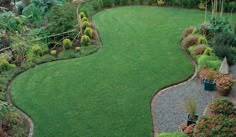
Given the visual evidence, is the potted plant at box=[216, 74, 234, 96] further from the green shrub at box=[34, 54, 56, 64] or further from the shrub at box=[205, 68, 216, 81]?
the green shrub at box=[34, 54, 56, 64]

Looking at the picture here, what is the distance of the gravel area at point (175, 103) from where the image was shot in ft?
27.2

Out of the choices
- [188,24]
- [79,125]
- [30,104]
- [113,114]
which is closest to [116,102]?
[113,114]

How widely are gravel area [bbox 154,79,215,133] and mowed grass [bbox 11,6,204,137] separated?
30 centimetres

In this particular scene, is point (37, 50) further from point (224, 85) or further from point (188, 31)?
point (224, 85)

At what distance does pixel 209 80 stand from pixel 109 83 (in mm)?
2927

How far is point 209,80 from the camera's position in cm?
974

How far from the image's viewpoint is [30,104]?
30.5 ft

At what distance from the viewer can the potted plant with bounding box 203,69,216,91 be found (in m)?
9.64

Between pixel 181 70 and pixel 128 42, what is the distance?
2962mm

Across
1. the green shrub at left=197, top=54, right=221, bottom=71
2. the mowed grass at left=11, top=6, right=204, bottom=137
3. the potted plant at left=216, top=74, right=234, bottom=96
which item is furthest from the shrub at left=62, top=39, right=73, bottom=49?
the potted plant at left=216, top=74, right=234, bottom=96

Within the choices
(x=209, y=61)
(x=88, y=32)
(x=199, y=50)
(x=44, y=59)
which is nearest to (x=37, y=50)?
(x=44, y=59)

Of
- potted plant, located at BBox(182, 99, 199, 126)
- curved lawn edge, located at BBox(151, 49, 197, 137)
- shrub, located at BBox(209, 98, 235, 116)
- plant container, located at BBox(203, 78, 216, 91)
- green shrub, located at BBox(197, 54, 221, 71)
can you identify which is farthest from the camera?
green shrub, located at BBox(197, 54, 221, 71)

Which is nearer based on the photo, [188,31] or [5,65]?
[5,65]

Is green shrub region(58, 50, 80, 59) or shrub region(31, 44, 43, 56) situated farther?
green shrub region(58, 50, 80, 59)
